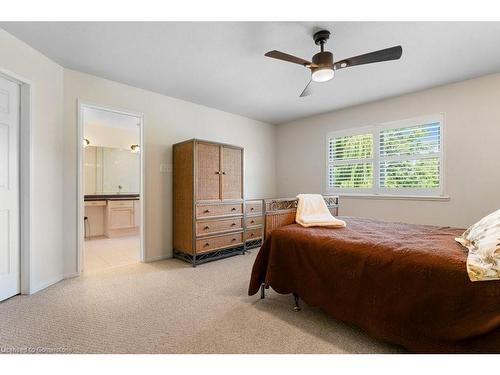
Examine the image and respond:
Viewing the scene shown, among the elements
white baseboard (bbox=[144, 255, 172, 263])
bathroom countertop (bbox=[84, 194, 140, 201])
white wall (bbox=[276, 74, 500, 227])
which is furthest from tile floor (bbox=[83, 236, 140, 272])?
white wall (bbox=[276, 74, 500, 227])

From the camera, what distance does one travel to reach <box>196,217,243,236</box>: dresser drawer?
3248 mm

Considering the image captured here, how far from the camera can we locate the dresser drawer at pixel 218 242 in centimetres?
325

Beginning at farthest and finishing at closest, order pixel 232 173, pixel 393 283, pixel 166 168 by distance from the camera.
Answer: pixel 232 173 < pixel 166 168 < pixel 393 283

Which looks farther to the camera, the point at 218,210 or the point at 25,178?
the point at 218,210

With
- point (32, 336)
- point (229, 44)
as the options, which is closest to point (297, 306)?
point (32, 336)

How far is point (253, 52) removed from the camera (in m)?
2.41

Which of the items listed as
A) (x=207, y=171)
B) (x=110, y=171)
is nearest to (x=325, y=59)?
(x=207, y=171)

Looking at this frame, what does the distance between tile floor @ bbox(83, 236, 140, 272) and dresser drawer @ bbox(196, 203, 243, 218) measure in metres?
1.20

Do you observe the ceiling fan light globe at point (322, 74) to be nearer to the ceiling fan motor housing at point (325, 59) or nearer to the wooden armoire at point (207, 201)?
the ceiling fan motor housing at point (325, 59)

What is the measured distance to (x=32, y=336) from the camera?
1643 millimetres

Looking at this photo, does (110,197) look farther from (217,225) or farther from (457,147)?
(457,147)

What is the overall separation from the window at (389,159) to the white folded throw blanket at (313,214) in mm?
1883

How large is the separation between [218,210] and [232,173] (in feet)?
2.04
